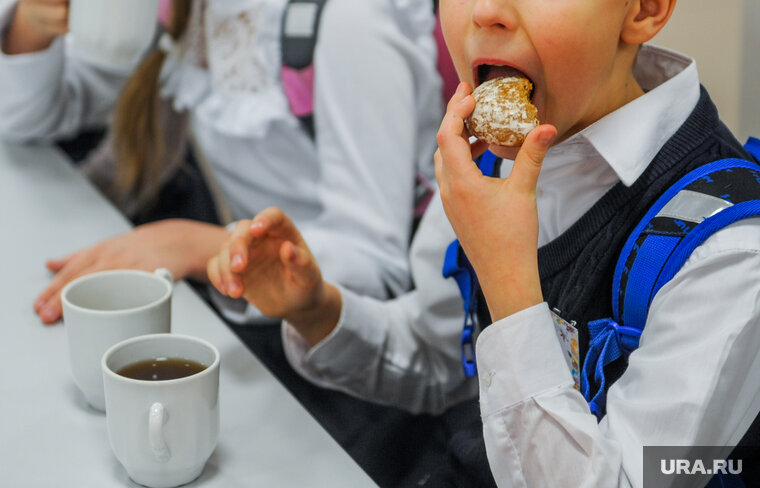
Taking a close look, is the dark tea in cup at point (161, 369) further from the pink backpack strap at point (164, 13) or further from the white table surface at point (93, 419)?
the pink backpack strap at point (164, 13)

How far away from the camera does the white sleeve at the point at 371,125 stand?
4.13 ft

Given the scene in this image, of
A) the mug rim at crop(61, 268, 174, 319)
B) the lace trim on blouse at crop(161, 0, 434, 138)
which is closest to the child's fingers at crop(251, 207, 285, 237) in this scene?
the mug rim at crop(61, 268, 174, 319)

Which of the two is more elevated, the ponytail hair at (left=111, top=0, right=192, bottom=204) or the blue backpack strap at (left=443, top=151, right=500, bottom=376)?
the blue backpack strap at (left=443, top=151, right=500, bottom=376)

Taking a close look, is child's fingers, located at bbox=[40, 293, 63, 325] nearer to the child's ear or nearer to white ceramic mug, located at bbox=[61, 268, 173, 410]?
white ceramic mug, located at bbox=[61, 268, 173, 410]

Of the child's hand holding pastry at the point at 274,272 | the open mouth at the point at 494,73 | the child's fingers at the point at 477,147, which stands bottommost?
the child's hand holding pastry at the point at 274,272

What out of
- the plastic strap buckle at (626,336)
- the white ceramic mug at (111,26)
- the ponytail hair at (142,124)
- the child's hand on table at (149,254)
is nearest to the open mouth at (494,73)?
the plastic strap buckle at (626,336)

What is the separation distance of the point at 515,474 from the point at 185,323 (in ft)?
1.36

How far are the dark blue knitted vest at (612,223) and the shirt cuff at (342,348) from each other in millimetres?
298

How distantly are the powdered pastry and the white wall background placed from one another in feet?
0.90

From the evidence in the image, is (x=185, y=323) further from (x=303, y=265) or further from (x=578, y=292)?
(x=578, y=292)

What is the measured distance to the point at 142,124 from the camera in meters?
1.52

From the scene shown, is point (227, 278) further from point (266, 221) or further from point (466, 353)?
point (466, 353)

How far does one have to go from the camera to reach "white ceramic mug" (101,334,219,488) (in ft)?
2.08

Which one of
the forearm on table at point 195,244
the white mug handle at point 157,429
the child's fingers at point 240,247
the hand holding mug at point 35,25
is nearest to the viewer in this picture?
the white mug handle at point 157,429
